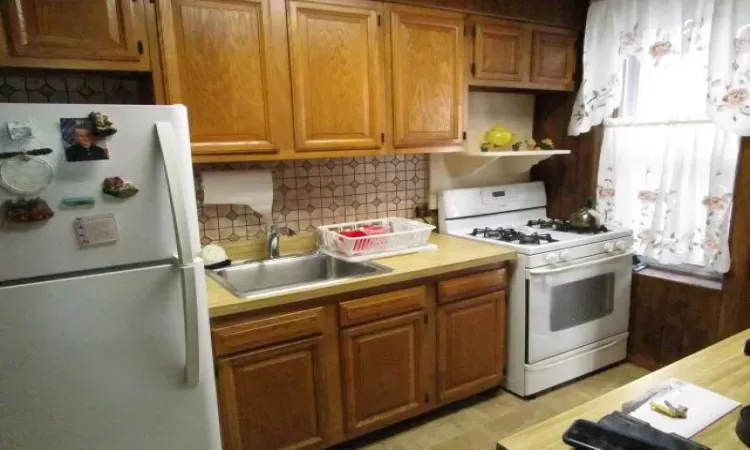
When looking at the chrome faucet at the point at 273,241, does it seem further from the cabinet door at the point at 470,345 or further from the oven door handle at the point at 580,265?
the oven door handle at the point at 580,265

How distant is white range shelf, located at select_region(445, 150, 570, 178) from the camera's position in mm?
2738

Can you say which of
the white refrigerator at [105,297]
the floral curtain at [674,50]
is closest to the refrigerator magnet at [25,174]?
the white refrigerator at [105,297]

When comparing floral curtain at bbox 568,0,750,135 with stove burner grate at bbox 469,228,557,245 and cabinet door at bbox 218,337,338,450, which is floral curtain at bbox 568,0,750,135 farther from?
cabinet door at bbox 218,337,338,450

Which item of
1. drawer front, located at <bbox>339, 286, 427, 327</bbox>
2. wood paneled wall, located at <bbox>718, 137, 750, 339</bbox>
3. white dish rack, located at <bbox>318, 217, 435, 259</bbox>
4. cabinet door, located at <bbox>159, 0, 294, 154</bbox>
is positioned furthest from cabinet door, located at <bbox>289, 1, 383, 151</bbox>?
wood paneled wall, located at <bbox>718, 137, 750, 339</bbox>

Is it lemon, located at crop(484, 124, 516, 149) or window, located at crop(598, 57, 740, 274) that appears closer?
window, located at crop(598, 57, 740, 274)

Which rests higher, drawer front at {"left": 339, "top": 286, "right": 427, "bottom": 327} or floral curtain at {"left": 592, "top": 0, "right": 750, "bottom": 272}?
floral curtain at {"left": 592, "top": 0, "right": 750, "bottom": 272}

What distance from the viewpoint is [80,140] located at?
1308 mm

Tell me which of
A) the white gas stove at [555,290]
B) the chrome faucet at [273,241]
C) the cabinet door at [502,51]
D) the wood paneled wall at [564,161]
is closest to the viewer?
the chrome faucet at [273,241]

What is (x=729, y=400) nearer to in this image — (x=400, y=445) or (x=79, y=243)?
(x=400, y=445)

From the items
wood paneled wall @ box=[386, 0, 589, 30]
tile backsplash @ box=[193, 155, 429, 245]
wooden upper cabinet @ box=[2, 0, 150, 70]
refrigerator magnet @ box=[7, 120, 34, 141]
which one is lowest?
tile backsplash @ box=[193, 155, 429, 245]

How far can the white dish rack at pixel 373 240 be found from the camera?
2.27 m

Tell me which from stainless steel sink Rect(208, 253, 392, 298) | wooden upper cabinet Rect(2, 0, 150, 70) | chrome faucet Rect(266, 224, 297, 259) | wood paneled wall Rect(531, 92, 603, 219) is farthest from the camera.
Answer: wood paneled wall Rect(531, 92, 603, 219)

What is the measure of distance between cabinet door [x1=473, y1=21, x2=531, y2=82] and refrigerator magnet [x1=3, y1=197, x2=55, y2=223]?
2087mm

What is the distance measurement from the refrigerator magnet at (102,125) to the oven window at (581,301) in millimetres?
2126
